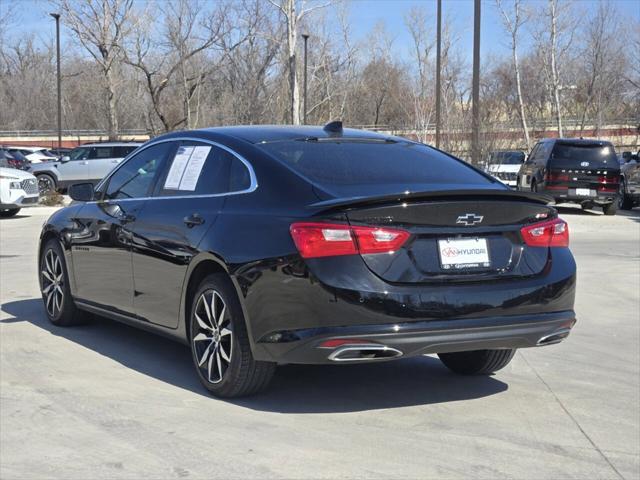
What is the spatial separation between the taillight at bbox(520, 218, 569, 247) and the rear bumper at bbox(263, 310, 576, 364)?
1.48ft

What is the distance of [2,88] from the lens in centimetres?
7962

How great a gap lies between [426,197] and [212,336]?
156 centimetres

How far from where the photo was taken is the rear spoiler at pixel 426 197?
486 cm

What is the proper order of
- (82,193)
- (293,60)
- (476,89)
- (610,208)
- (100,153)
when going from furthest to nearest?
(293,60), (100,153), (476,89), (610,208), (82,193)

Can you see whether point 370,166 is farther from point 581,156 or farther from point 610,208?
point 610,208

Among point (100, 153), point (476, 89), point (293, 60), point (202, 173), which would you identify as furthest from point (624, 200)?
point (202, 173)

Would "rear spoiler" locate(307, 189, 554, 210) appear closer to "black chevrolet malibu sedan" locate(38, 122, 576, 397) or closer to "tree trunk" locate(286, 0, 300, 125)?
"black chevrolet malibu sedan" locate(38, 122, 576, 397)

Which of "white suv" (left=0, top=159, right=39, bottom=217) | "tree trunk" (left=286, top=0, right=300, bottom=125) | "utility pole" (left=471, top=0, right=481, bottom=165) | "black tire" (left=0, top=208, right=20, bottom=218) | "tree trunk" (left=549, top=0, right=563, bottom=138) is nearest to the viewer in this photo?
"white suv" (left=0, top=159, right=39, bottom=217)

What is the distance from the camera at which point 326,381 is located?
6082mm

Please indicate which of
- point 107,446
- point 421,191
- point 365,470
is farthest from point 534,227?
point 107,446

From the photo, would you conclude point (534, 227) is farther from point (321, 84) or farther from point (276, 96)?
point (321, 84)

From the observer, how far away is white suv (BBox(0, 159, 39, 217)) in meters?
19.9

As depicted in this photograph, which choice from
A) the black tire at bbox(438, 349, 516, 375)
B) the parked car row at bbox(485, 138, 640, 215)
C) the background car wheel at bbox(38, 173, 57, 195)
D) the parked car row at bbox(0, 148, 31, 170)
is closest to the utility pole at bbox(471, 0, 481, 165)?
the parked car row at bbox(485, 138, 640, 215)

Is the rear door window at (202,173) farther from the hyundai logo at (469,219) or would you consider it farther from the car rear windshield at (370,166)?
the hyundai logo at (469,219)
